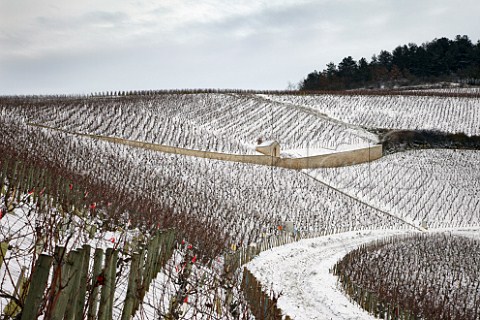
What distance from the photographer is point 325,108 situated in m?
56.5

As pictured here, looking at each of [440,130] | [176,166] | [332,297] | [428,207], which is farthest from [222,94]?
[332,297]

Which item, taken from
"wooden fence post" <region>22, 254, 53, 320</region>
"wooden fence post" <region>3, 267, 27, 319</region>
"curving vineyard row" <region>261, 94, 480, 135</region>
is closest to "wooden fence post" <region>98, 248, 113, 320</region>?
"wooden fence post" <region>3, 267, 27, 319</region>

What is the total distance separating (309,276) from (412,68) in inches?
3774

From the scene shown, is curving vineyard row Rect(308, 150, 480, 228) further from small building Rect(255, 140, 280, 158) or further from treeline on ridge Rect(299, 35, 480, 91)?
treeline on ridge Rect(299, 35, 480, 91)

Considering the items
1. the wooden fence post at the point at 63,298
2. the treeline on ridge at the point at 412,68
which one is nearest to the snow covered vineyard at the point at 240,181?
the wooden fence post at the point at 63,298

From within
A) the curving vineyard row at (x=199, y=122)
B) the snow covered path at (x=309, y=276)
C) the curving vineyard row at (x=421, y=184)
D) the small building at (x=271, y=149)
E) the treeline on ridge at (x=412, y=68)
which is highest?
the treeline on ridge at (x=412, y=68)

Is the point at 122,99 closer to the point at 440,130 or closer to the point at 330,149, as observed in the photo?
the point at 330,149

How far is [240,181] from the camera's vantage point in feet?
103

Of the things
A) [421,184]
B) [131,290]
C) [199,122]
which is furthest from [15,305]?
[199,122]

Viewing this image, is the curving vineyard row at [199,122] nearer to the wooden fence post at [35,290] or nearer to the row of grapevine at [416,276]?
the row of grapevine at [416,276]

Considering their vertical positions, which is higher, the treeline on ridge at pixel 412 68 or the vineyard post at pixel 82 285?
the treeline on ridge at pixel 412 68

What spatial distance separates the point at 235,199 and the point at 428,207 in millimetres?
14009

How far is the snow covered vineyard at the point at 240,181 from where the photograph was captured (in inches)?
401

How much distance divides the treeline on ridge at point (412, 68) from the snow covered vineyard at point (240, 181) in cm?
3673
